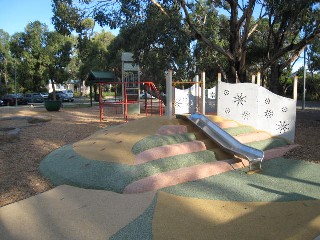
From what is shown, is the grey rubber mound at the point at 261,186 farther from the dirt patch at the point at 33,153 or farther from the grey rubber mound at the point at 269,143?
the dirt patch at the point at 33,153

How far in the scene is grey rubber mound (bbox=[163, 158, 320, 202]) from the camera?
492cm

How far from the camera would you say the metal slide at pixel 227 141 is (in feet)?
21.2

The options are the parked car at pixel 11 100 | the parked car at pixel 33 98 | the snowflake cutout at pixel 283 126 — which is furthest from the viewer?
the parked car at pixel 33 98

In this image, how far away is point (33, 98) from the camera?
40000 mm

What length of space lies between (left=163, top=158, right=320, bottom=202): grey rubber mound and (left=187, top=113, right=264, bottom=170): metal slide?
1.03ft

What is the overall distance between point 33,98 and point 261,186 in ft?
127

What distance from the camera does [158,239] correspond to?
11.9 feet

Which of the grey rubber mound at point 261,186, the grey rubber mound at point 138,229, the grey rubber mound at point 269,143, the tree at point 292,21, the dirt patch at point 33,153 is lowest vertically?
the grey rubber mound at point 138,229

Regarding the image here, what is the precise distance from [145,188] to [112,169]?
773 mm

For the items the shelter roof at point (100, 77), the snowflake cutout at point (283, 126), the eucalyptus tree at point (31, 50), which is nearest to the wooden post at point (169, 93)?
the snowflake cutout at point (283, 126)

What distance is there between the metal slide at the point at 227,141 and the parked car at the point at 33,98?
35.2 meters

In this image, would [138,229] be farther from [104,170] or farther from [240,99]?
[240,99]

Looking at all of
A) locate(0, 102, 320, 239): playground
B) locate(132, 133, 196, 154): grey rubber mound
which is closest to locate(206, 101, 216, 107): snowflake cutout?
locate(132, 133, 196, 154): grey rubber mound

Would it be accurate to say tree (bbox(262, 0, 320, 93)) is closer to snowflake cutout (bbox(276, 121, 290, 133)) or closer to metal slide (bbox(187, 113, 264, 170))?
snowflake cutout (bbox(276, 121, 290, 133))
